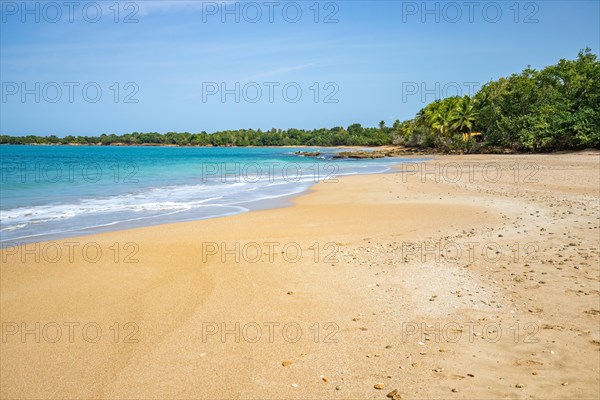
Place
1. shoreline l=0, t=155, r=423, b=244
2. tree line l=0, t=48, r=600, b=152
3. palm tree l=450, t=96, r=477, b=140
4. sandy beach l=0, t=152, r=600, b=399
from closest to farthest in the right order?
sandy beach l=0, t=152, r=600, b=399
shoreline l=0, t=155, r=423, b=244
tree line l=0, t=48, r=600, b=152
palm tree l=450, t=96, r=477, b=140

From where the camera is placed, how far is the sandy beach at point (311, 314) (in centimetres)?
401

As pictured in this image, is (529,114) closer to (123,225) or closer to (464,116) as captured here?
(464,116)

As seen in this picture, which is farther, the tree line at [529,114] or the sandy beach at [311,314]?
the tree line at [529,114]

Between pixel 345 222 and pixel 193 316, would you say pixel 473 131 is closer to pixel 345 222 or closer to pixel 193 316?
pixel 345 222

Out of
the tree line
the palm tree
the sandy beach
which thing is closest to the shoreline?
the sandy beach

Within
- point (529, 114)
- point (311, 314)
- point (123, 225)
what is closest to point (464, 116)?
point (529, 114)

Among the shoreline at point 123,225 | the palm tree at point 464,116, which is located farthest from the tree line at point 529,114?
the shoreline at point 123,225

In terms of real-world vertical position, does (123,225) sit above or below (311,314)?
above

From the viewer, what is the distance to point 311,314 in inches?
215

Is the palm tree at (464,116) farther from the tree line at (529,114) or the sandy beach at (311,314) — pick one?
the sandy beach at (311,314)

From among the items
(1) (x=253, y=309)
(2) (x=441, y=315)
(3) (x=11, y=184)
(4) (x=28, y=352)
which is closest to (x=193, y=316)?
(1) (x=253, y=309)

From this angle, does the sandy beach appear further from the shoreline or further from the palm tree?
the palm tree

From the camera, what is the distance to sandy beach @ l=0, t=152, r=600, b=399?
13.2ft

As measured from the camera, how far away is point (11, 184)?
2438 centimetres
